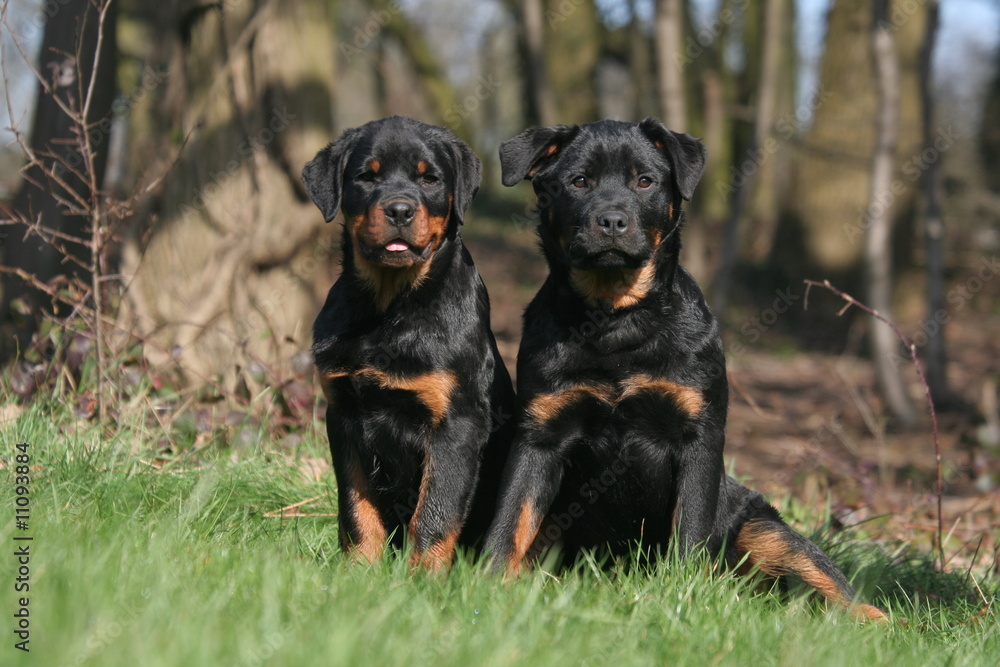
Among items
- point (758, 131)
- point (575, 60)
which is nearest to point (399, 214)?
point (758, 131)

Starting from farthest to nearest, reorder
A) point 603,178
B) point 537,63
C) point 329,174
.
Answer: point 537,63 < point 329,174 < point 603,178

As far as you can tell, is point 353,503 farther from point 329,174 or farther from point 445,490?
point 329,174

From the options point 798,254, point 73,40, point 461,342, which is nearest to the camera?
point 461,342

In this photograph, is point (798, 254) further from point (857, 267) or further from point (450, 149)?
point (450, 149)

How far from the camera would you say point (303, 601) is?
271 cm

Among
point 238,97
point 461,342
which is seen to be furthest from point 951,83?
point 461,342

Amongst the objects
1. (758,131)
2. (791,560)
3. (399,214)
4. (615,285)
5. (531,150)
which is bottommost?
(791,560)

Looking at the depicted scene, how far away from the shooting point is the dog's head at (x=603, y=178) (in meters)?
3.85

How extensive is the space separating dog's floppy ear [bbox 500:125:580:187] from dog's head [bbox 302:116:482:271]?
0.58 ft

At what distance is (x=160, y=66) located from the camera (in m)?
6.80

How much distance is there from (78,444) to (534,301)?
1995 millimetres

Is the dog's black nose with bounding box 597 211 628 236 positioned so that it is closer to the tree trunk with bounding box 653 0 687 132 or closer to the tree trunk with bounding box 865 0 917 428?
the tree trunk with bounding box 865 0 917 428

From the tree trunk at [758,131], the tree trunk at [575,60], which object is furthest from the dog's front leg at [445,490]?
the tree trunk at [575,60]

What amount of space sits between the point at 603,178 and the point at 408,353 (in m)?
1.09
